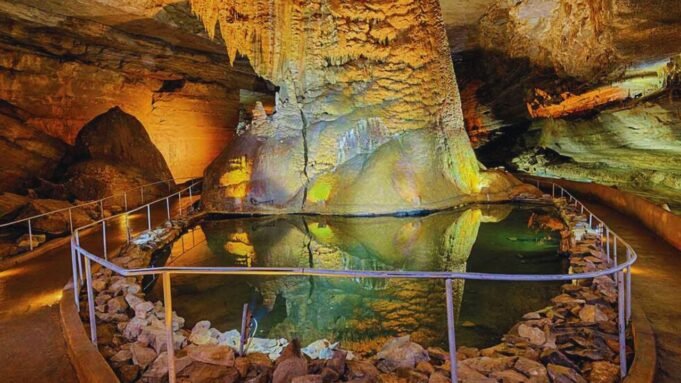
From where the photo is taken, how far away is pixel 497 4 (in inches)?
533

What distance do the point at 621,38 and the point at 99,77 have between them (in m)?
15.5

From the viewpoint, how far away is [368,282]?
7.09m

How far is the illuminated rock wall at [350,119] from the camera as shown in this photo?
506 inches

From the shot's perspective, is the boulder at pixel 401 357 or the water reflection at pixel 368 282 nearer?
the boulder at pixel 401 357

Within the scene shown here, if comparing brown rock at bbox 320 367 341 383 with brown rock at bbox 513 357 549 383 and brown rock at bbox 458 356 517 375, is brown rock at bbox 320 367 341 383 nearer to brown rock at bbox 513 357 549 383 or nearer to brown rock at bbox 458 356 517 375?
brown rock at bbox 458 356 517 375

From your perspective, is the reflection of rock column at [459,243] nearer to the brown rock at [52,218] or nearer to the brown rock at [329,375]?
the brown rock at [329,375]

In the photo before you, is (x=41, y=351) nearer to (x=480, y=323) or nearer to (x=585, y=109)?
(x=480, y=323)

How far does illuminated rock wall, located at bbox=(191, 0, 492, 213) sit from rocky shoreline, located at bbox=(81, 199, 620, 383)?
763 centimetres

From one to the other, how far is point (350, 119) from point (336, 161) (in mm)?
1305

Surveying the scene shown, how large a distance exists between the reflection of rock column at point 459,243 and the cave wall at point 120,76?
9.83 m

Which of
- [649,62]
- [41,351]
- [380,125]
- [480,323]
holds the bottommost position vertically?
[480,323]

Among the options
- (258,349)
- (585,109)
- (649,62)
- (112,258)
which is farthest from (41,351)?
(585,109)

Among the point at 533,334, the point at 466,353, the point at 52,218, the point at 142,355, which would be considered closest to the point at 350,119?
the point at 52,218

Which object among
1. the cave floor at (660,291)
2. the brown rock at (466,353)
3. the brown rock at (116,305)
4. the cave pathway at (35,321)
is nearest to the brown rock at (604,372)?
the cave floor at (660,291)
